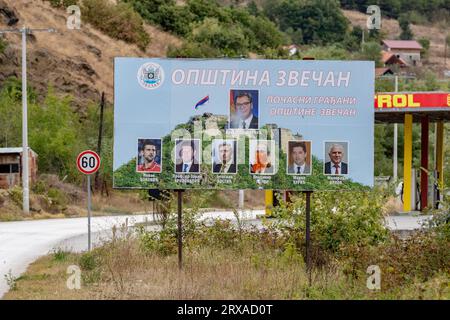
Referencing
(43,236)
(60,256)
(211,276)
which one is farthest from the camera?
(43,236)

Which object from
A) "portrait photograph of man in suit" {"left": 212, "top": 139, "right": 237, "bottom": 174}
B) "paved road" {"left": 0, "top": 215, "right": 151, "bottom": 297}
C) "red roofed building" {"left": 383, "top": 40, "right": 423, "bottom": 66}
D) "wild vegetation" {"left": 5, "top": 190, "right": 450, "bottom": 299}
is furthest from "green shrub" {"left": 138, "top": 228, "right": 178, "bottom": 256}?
"red roofed building" {"left": 383, "top": 40, "right": 423, "bottom": 66}

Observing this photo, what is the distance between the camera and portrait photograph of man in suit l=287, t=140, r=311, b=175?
18.3 m

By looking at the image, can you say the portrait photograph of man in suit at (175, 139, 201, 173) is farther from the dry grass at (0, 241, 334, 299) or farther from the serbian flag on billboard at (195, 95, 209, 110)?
the dry grass at (0, 241, 334, 299)

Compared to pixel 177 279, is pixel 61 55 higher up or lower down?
higher up

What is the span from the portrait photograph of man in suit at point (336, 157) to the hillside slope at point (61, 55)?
5096 cm

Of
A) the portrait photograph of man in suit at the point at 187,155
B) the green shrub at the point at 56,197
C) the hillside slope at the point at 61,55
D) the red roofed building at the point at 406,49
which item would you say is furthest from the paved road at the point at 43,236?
the red roofed building at the point at 406,49

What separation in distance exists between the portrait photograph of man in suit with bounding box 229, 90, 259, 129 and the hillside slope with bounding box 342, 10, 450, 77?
14305 cm

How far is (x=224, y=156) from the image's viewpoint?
18.2 meters

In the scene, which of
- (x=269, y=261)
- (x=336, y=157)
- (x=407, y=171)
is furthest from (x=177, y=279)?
(x=407, y=171)

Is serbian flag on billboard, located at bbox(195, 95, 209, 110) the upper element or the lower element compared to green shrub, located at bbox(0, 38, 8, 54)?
lower

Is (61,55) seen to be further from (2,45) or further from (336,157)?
(336,157)

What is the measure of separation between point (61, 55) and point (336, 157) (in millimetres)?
56095
